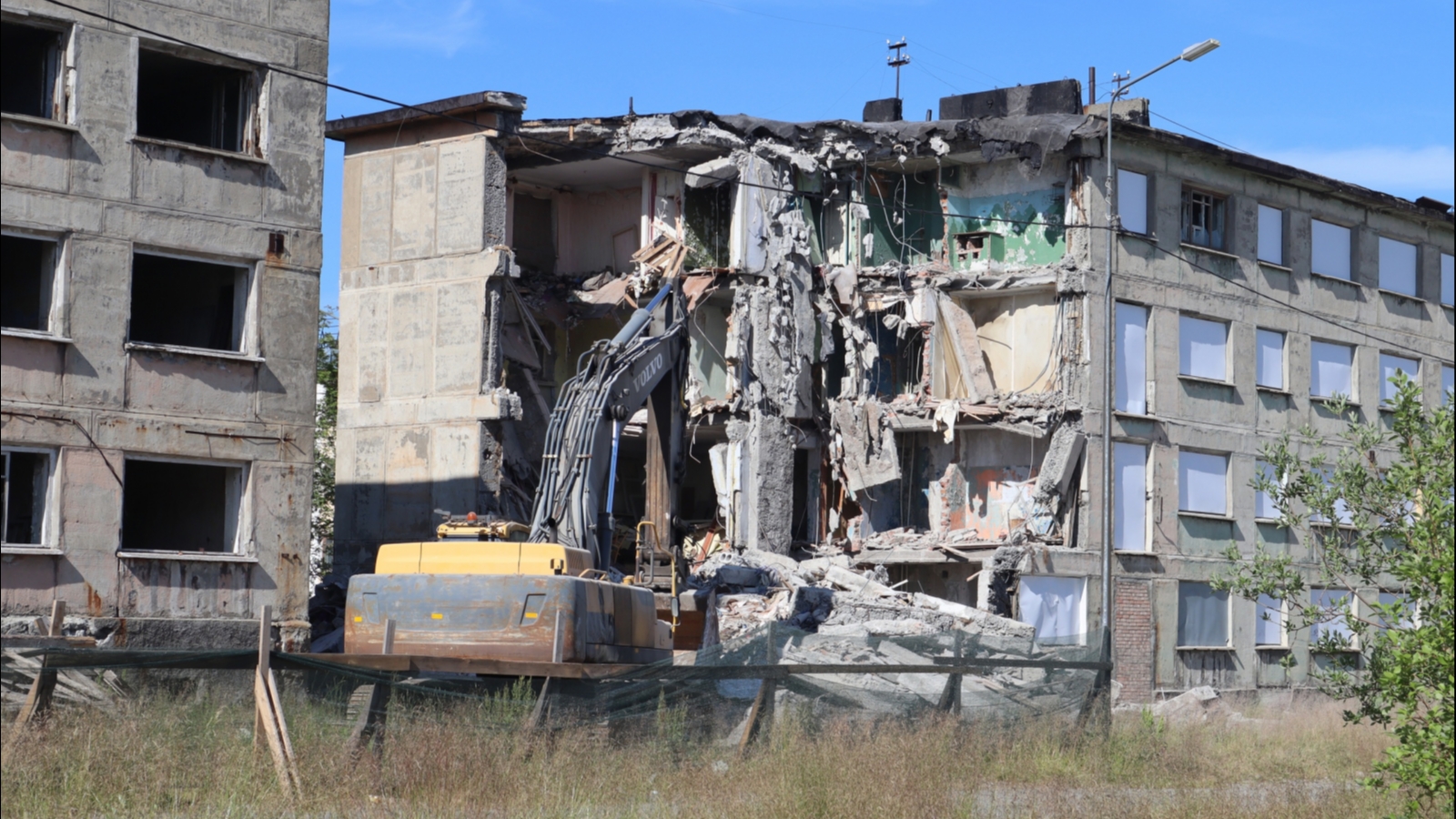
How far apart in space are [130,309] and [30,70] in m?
3.66

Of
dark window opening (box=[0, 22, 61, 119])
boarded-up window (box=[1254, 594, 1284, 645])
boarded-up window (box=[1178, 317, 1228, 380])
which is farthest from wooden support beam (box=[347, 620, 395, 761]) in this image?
boarded-up window (box=[1254, 594, 1284, 645])

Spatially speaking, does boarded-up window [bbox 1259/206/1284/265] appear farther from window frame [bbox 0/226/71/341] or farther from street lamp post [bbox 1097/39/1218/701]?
window frame [bbox 0/226/71/341]

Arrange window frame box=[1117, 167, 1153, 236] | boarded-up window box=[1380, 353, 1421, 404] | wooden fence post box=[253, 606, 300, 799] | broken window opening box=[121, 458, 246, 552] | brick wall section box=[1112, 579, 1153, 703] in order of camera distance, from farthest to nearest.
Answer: boarded-up window box=[1380, 353, 1421, 404], window frame box=[1117, 167, 1153, 236], brick wall section box=[1112, 579, 1153, 703], broken window opening box=[121, 458, 246, 552], wooden fence post box=[253, 606, 300, 799]

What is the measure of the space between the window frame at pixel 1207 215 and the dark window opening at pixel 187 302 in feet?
64.2

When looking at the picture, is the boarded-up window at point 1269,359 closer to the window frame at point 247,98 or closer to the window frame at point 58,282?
the window frame at point 247,98

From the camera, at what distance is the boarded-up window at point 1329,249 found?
116 ft

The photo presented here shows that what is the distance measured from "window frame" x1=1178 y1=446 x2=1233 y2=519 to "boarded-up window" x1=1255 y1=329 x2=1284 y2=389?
6.62ft

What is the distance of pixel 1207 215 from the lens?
3359 cm

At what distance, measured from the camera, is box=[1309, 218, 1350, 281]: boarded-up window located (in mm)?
35375

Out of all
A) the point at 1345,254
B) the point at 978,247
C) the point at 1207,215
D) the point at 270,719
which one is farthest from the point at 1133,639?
the point at 270,719

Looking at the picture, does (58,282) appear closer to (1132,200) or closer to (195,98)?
(195,98)

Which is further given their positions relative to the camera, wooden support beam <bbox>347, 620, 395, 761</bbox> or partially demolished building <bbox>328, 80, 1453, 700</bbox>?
partially demolished building <bbox>328, 80, 1453, 700</bbox>

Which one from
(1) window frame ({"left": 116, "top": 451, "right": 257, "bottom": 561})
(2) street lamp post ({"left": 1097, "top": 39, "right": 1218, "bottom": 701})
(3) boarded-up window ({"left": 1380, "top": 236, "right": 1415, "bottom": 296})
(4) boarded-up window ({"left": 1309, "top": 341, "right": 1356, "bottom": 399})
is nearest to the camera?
(1) window frame ({"left": 116, "top": 451, "right": 257, "bottom": 561})

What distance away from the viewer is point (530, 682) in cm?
1472
